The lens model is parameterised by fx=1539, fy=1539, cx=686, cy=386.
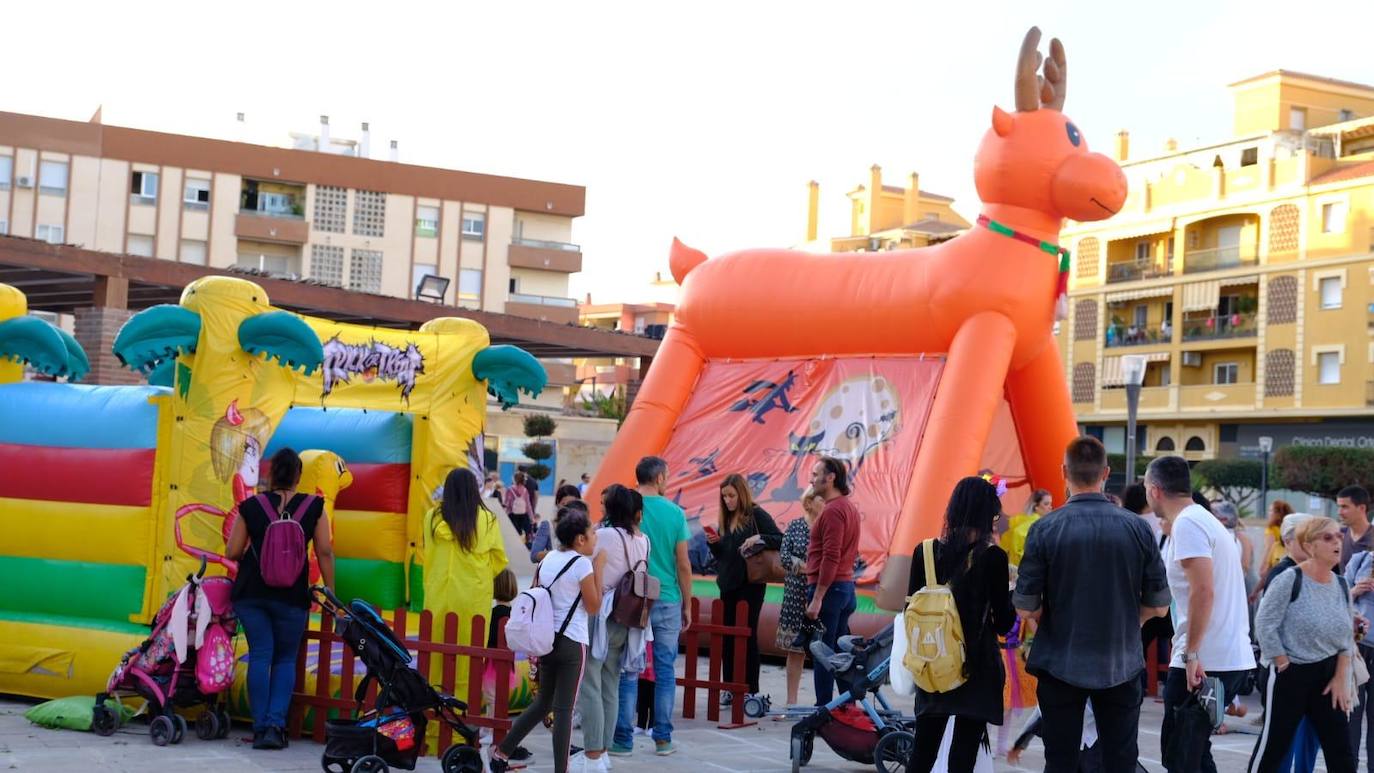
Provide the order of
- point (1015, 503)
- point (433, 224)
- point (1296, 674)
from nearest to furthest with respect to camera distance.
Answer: point (1296, 674), point (1015, 503), point (433, 224)

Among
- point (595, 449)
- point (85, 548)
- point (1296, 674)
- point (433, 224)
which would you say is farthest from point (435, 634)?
point (433, 224)

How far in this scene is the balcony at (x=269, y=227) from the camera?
171ft

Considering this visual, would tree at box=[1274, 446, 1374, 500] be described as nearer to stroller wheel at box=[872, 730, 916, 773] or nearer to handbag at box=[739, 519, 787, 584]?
handbag at box=[739, 519, 787, 584]

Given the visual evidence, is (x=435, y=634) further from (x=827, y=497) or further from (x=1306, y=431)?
(x=1306, y=431)

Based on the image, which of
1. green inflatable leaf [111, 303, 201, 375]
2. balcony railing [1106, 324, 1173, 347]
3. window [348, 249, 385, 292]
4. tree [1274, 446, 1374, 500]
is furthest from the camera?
window [348, 249, 385, 292]

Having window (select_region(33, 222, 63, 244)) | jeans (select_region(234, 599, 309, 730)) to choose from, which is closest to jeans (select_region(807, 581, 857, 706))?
jeans (select_region(234, 599, 309, 730))

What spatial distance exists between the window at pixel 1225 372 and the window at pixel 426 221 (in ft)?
89.0

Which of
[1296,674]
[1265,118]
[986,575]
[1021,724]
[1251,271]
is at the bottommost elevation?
[1021,724]

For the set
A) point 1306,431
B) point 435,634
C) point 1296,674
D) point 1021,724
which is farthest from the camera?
point 1306,431

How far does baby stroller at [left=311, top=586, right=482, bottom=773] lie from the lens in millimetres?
7238

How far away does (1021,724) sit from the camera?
9.36 meters

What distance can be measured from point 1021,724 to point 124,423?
5614 millimetres

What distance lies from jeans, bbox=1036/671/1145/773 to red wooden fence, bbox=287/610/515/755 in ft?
9.71

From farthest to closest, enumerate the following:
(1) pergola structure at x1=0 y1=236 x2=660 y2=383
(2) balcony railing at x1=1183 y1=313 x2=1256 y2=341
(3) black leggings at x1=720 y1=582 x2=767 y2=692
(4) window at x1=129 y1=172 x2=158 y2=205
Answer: (4) window at x1=129 y1=172 x2=158 y2=205 → (2) balcony railing at x1=1183 y1=313 x2=1256 y2=341 → (1) pergola structure at x1=0 y1=236 x2=660 y2=383 → (3) black leggings at x1=720 y1=582 x2=767 y2=692
